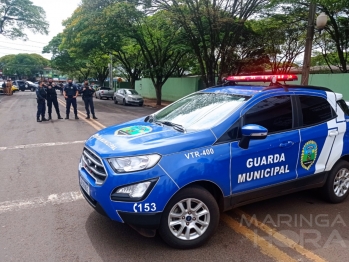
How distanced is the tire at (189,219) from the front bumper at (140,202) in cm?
11

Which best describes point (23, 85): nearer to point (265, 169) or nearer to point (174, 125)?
point (174, 125)

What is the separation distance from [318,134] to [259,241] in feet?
5.21

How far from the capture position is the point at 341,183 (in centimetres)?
435

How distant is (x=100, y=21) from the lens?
18.4 metres

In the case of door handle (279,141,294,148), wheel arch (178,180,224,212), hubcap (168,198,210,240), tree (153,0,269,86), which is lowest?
hubcap (168,198,210,240)

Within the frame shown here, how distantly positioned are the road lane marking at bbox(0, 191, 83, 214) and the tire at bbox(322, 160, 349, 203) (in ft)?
11.4

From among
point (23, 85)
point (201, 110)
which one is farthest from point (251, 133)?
point (23, 85)

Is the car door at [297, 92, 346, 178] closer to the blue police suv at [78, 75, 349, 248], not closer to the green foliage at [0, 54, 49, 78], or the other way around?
the blue police suv at [78, 75, 349, 248]

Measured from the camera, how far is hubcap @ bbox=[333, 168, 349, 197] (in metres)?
4.29

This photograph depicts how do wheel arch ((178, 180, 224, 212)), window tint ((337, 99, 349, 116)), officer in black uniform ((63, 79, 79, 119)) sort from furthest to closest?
officer in black uniform ((63, 79, 79, 119)), window tint ((337, 99, 349, 116)), wheel arch ((178, 180, 224, 212))

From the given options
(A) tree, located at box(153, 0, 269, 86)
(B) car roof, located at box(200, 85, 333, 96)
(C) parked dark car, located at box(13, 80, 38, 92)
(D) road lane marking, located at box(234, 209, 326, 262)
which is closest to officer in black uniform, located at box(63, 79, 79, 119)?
(A) tree, located at box(153, 0, 269, 86)

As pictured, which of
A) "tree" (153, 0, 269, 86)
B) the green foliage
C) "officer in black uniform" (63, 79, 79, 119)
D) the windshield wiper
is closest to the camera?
the windshield wiper

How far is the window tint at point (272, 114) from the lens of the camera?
356cm

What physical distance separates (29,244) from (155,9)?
53.1 ft
